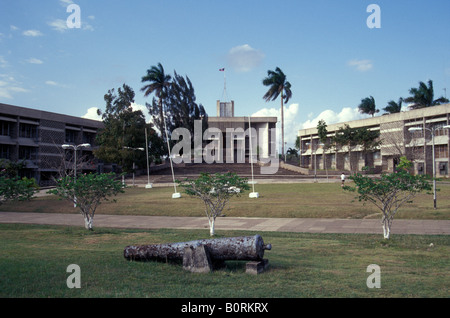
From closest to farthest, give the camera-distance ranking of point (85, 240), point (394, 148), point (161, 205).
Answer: point (85, 240) → point (161, 205) → point (394, 148)

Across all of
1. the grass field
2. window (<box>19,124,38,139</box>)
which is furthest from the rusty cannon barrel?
window (<box>19,124,38,139</box>)

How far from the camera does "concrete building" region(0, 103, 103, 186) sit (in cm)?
4506

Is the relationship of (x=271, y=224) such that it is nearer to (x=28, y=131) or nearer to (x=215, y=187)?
(x=215, y=187)

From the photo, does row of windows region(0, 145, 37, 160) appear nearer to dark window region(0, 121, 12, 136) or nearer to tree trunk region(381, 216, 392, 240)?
dark window region(0, 121, 12, 136)

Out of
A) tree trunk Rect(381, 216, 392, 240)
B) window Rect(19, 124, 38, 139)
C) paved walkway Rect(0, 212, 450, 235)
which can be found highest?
window Rect(19, 124, 38, 139)

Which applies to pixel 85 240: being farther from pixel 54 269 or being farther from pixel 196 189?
pixel 54 269

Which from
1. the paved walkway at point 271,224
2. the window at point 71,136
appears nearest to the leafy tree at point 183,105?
the window at point 71,136

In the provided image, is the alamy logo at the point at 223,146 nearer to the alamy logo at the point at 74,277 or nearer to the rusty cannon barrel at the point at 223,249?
the rusty cannon barrel at the point at 223,249

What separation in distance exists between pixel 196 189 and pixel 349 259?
24.6ft

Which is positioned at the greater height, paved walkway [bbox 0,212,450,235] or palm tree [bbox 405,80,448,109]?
palm tree [bbox 405,80,448,109]

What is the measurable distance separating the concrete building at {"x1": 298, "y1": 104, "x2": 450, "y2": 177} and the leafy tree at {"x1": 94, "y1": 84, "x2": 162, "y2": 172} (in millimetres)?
23740

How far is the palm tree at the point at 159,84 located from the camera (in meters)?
62.1
